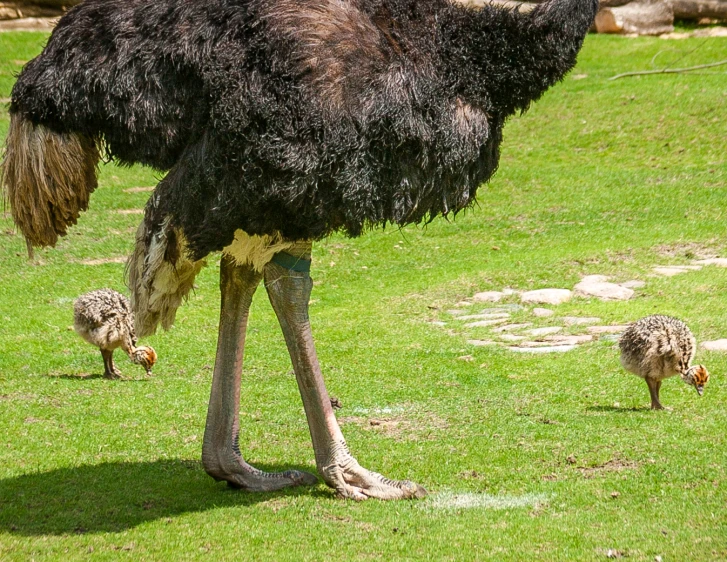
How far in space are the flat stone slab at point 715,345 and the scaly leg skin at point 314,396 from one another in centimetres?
392

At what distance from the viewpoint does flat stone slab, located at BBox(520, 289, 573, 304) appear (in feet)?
Answer: 33.8

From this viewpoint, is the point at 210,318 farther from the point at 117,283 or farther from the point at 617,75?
the point at 617,75

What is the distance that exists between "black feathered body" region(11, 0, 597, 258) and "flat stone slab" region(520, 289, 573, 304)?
5.51 meters

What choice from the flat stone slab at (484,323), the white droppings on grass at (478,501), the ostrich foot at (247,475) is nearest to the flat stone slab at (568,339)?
the flat stone slab at (484,323)

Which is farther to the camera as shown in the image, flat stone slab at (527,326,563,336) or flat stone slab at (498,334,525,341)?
flat stone slab at (527,326,563,336)

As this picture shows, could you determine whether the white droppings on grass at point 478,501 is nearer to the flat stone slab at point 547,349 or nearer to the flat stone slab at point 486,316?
the flat stone slab at point 547,349

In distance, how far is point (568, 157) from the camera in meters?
16.1

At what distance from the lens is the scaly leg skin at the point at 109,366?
8609 mm

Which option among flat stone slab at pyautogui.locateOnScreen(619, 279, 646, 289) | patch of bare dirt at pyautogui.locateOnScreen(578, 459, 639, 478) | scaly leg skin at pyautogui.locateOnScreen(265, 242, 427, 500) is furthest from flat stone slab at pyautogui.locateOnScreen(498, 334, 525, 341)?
scaly leg skin at pyautogui.locateOnScreen(265, 242, 427, 500)

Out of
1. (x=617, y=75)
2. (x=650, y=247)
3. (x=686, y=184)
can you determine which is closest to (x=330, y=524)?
(x=650, y=247)

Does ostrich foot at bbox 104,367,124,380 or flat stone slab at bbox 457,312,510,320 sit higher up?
ostrich foot at bbox 104,367,124,380

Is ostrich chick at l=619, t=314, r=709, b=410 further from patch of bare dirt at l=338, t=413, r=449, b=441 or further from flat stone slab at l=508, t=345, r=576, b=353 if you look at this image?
patch of bare dirt at l=338, t=413, r=449, b=441

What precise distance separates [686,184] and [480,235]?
309 centimetres

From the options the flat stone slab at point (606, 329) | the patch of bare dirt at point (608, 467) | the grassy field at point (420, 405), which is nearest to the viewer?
the grassy field at point (420, 405)
